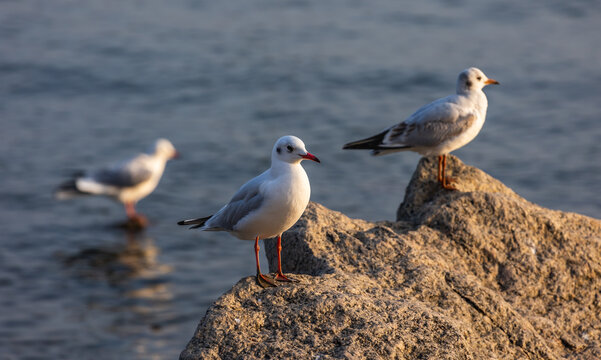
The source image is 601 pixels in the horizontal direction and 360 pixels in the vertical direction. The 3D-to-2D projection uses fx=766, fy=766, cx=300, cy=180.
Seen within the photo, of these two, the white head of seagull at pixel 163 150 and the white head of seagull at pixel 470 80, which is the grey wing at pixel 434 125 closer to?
the white head of seagull at pixel 470 80

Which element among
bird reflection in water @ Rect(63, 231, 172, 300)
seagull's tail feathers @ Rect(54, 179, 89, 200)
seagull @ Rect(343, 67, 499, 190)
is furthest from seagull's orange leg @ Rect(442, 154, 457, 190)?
seagull's tail feathers @ Rect(54, 179, 89, 200)

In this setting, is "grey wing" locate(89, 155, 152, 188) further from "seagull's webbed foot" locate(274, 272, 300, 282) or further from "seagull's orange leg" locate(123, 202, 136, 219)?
"seagull's webbed foot" locate(274, 272, 300, 282)

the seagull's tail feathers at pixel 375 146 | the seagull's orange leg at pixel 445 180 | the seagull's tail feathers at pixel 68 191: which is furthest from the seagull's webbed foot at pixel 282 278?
the seagull's tail feathers at pixel 68 191

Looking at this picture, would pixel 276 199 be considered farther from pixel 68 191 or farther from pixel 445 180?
pixel 68 191

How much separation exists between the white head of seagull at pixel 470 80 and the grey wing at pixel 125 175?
275 inches

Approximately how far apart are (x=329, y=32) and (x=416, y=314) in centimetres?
1472

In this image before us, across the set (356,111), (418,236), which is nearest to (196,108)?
(356,111)

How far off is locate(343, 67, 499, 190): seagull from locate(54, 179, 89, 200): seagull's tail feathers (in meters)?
6.60

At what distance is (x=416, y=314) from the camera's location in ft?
13.2

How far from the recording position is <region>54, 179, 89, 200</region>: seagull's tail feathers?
40.7ft

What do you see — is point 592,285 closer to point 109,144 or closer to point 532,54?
point 109,144

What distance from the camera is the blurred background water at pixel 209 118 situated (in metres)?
10.2

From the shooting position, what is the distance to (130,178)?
1286cm

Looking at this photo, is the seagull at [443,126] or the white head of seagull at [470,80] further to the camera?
the white head of seagull at [470,80]
